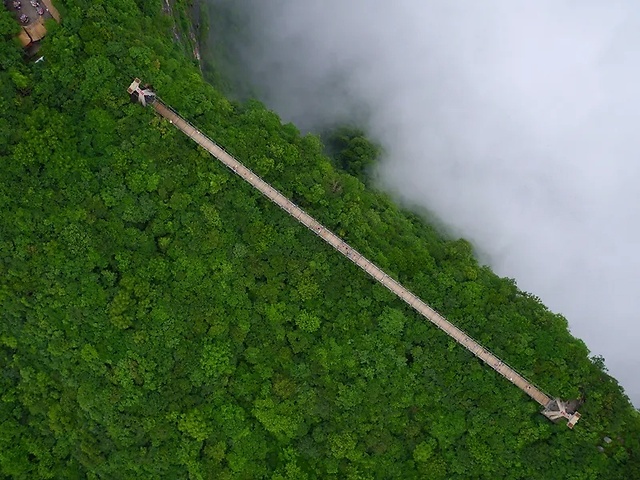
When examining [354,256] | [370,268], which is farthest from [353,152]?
[370,268]

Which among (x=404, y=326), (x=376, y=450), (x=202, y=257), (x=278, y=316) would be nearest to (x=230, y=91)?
(x=202, y=257)

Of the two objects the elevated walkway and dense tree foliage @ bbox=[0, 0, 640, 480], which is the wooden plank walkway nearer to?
the elevated walkway

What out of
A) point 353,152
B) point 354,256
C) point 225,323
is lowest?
point 225,323

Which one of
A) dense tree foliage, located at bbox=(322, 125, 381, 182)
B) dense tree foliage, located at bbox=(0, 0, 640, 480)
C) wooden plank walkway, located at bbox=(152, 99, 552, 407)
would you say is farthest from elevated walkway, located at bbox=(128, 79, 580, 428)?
dense tree foliage, located at bbox=(322, 125, 381, 182)

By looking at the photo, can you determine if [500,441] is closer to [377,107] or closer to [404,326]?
[404,326]

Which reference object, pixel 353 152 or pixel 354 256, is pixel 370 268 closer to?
pixel 354 256

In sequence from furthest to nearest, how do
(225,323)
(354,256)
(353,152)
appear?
1. (353,152)
2. (354,256)
3. (225,323)

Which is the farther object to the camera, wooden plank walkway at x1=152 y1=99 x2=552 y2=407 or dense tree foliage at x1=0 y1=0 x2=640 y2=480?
wooden plank walkway at x1=152 y1=99 x2=552 y2=407
